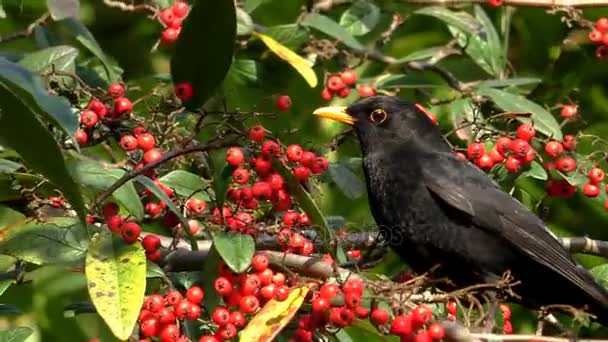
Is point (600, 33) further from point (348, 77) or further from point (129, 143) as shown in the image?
point (129, 143)

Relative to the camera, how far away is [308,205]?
3.46 metres

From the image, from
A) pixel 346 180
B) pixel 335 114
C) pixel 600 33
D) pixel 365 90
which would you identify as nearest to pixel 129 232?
pixel 346 180

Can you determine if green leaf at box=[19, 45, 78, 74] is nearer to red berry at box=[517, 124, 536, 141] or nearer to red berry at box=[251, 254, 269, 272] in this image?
red berry at box=[251, 254, 269, 272]

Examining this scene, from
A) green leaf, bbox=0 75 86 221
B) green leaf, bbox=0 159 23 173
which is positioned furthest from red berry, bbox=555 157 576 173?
green leaf, bbox=0 75 86 221

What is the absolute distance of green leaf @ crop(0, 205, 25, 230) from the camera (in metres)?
3.62

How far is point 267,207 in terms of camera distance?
141 inches

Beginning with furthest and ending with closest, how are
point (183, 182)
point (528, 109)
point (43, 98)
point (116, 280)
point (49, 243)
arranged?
point (528, 109) < point (183, 182) < point (49, 243) < point (116, 280) < point (43, 98)

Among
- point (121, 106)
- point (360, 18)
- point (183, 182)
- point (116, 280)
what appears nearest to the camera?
point (116, 280)

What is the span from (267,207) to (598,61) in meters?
2.38

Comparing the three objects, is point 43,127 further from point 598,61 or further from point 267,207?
point 598,61

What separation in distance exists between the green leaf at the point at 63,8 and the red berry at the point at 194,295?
3.09ft

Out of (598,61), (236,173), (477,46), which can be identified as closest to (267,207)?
(236,173)

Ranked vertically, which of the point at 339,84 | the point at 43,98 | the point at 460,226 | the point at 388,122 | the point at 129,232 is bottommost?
the point at 460,226

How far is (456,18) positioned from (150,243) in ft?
7.17
